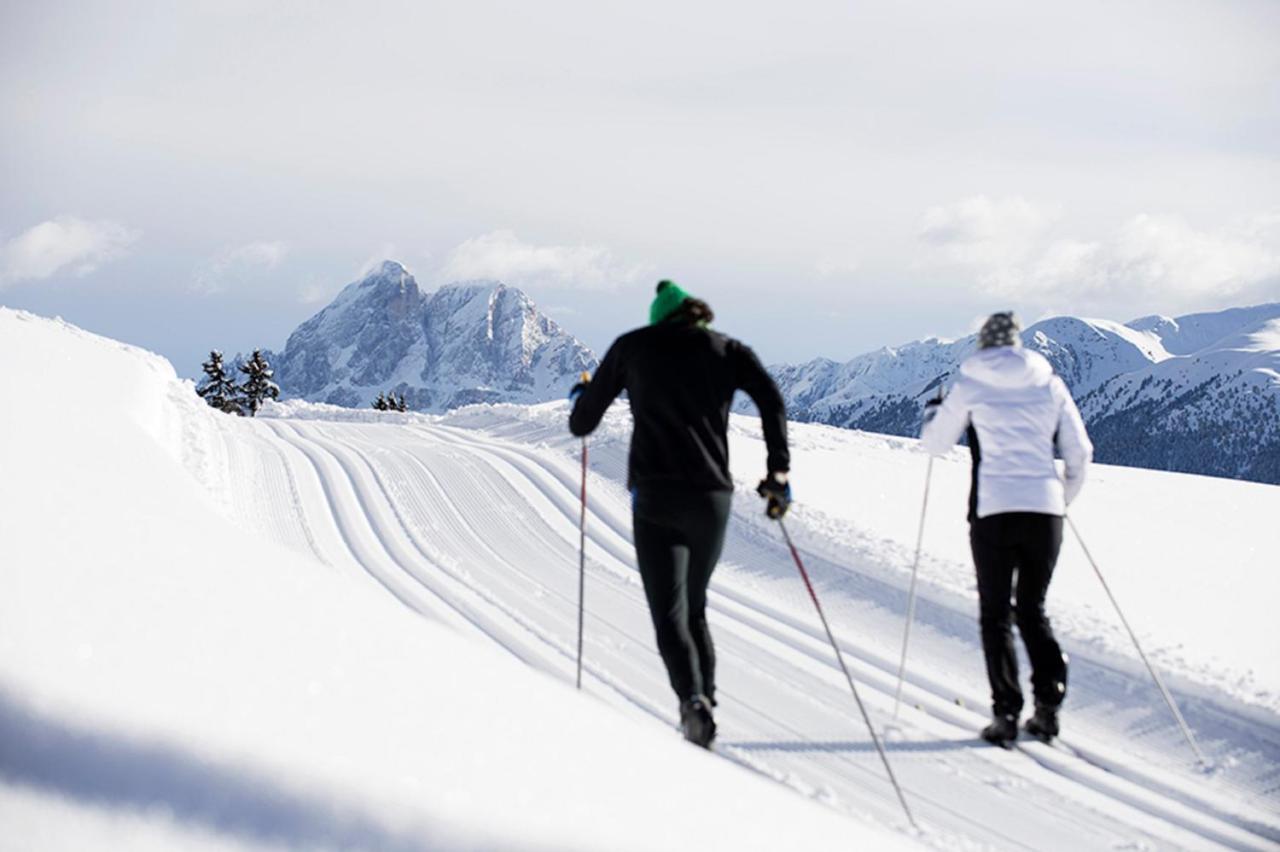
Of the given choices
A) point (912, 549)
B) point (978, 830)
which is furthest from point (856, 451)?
point (978, 830)

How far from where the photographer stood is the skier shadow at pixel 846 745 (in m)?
4.75

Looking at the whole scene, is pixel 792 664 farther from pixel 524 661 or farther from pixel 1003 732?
pixel 524 661

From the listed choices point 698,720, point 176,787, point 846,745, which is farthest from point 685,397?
point 176,787

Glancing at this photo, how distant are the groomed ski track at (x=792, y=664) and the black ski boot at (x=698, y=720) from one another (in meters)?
0.47

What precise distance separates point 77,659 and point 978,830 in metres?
3.88

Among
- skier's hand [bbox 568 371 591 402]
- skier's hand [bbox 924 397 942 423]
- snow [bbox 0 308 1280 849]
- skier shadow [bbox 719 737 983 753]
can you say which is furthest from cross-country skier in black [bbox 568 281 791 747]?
skier's hand [bbox 924 397 942 423]

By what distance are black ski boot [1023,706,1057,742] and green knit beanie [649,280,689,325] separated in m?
3.19

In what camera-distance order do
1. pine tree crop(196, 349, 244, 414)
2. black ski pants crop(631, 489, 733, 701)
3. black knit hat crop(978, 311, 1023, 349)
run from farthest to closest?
pine tree crop(196, 349, 244, 414), black knit hat crop(978, 311, 1023, 349), black ski pants crop(631, 489, 733, 701)

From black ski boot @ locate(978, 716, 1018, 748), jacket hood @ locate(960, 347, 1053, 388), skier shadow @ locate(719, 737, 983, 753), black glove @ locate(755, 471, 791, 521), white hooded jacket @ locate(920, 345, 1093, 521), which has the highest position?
jacket hood @ locate(960, 347, 1053, 388)

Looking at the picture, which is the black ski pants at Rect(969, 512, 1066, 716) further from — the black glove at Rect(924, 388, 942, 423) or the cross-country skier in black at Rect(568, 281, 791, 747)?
the cross-country skier in black at Rect(568, 281, 791, 747)

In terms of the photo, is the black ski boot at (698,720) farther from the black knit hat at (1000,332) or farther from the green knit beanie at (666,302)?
the black knit hat at (1000,332)

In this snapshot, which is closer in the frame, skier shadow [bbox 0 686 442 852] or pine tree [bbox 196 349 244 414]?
skier shadow [bbox 0 686 442 852]

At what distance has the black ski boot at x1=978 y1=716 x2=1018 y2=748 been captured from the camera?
4.94m

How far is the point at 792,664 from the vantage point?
6.02 metres
